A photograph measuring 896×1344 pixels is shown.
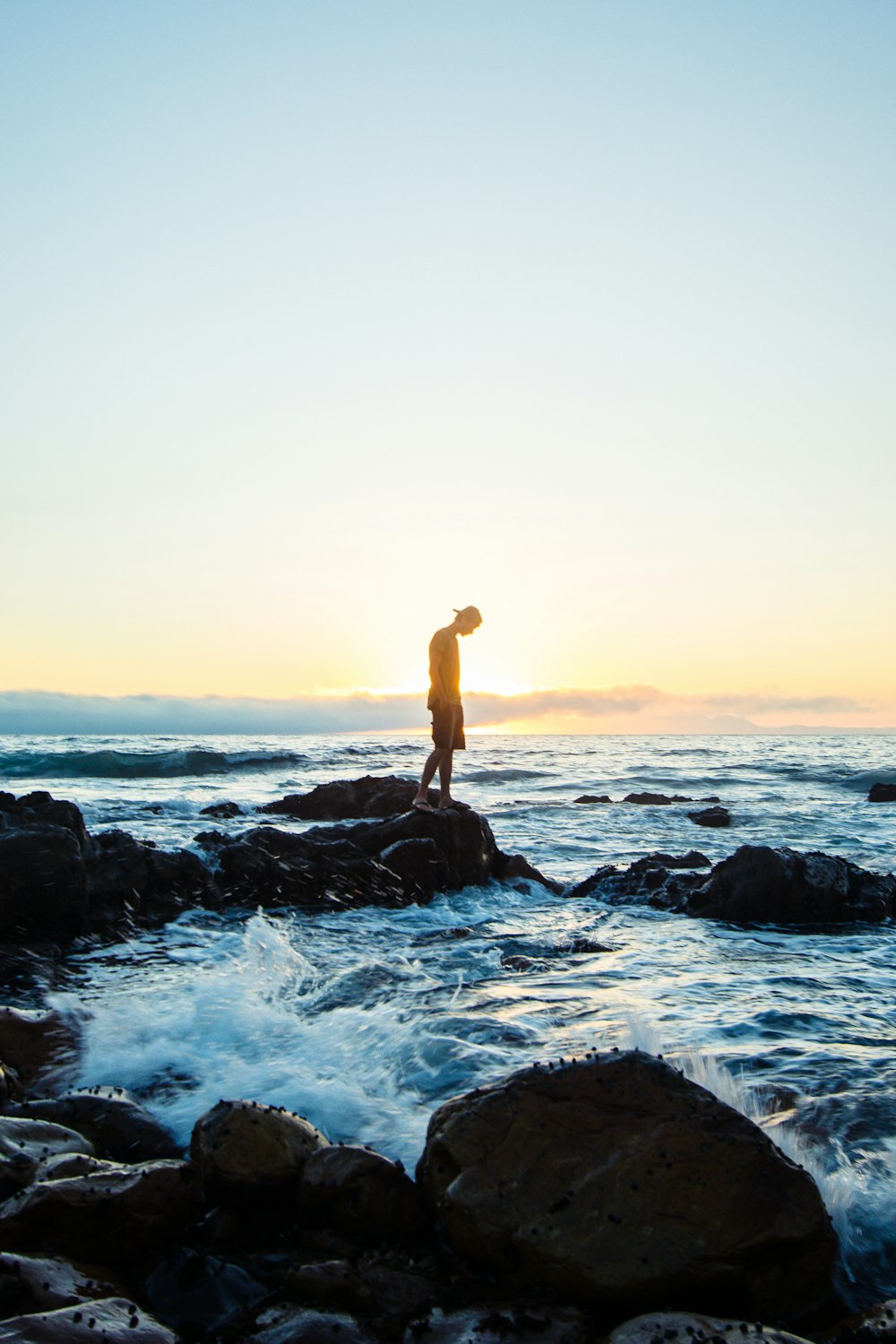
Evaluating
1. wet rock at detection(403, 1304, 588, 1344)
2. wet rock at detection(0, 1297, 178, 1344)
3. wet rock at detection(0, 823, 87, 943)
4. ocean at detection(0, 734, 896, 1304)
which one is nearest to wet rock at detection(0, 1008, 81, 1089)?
ocean at detection(0, 734, 896, 1304)

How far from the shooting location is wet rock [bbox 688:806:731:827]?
18.1m

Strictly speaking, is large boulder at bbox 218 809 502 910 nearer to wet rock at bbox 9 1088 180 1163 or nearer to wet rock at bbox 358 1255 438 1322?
wet rock at bbox 9 1088 180 1163

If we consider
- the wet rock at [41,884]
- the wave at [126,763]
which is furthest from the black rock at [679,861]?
the wave at [126,763]

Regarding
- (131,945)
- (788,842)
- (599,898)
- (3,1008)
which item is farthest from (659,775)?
(3,1008)

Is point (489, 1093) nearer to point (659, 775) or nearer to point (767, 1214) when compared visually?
point (767, 1214)

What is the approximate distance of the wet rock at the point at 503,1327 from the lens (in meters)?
2.53

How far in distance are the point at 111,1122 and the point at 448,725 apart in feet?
22.5

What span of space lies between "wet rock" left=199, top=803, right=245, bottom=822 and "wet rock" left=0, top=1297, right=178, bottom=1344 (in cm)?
1334

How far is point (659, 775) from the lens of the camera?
3206 centimetres

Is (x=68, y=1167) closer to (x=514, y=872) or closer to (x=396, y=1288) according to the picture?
(x=396, y=1288)

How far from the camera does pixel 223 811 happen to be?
16.0 m

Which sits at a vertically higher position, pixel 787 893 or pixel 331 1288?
pixel 331 1288

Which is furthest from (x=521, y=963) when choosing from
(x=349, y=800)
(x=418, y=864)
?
(x=349, y=800)

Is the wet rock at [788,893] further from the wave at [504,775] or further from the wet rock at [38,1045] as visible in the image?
the wave at [504,775]
